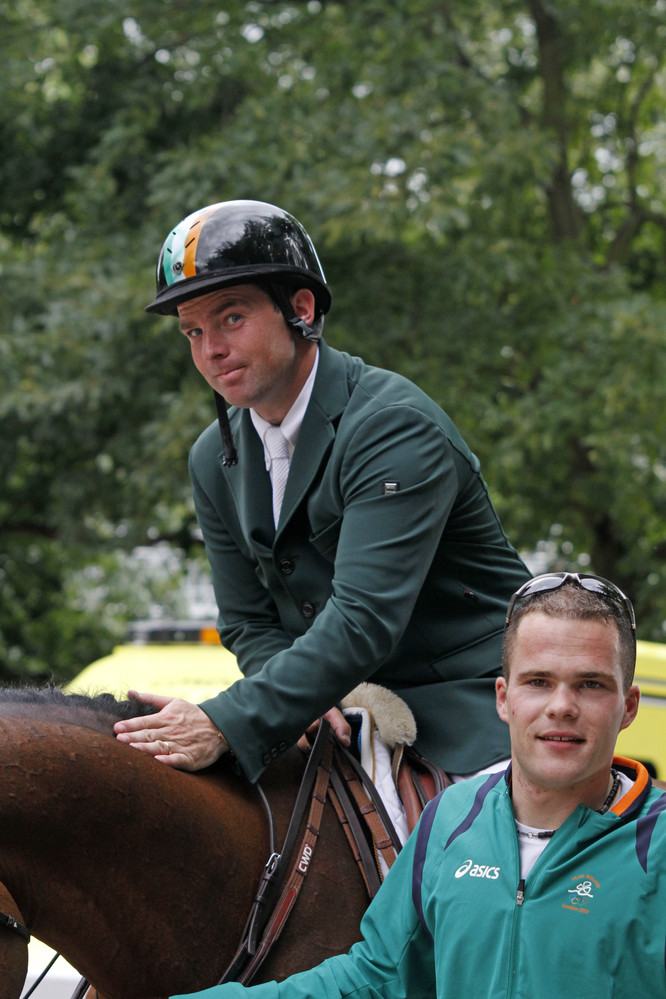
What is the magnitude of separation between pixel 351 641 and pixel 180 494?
7293mm

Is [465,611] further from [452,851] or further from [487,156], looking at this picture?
[487,156]

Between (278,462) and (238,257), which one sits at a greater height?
(238,257)

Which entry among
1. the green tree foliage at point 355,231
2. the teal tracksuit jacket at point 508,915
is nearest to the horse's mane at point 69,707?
the teal tracksuit jacket at point 508,915

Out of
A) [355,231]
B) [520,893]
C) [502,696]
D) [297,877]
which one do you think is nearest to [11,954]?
[297,877]

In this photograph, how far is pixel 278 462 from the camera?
2.80 m

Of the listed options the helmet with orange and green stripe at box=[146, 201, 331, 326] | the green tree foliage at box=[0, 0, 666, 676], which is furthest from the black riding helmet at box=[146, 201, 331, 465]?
the green tree foliage at box=[0, 0, 666, 676]

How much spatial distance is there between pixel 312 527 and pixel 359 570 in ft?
0.90

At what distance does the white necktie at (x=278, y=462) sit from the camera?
9.18 feet

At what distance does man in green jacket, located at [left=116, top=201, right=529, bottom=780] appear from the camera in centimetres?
235

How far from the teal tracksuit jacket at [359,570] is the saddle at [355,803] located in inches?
4.0

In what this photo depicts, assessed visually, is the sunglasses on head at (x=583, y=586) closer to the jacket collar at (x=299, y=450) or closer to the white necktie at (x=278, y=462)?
the jacket collar at (x=299, y=450)

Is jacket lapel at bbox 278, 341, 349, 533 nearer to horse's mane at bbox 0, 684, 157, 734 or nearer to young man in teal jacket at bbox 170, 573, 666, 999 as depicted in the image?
horse's mane at bbox 0, 684, 157, 734

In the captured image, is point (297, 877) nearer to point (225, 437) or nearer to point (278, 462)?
point (278, 462)

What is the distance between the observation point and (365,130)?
28.8 ft
